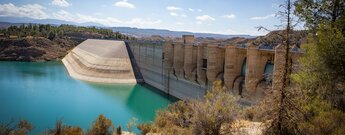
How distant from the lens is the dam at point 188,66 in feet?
70.4

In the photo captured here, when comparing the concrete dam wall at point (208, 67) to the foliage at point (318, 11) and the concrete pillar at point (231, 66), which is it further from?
the foliage at point (318, 11)

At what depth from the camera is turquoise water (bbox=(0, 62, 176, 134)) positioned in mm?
24438

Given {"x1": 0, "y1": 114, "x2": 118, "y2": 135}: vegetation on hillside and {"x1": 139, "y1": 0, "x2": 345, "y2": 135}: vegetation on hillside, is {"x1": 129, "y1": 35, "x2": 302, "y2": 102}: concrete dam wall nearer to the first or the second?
{"x1": 139, "y1": 0, "x2": 345, "y2": 135}: vegetation on hillside

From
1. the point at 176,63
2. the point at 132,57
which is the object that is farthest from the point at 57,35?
the point at 176,63

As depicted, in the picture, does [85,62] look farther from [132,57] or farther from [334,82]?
[334,82]

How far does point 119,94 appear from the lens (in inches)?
1382

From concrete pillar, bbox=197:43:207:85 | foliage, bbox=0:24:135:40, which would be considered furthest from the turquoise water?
foliage, bbox=0:24:135:40

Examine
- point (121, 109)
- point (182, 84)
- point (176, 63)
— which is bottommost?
point (121, 109)

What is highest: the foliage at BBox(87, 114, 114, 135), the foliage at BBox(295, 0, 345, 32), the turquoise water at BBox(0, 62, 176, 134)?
the foliage at BBox(295, 0, 345, 32)

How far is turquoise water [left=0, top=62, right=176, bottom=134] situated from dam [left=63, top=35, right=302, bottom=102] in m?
2.27

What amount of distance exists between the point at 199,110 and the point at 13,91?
98.0 ft

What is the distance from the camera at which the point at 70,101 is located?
30.3 meters

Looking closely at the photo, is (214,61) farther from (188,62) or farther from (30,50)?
(30,50)

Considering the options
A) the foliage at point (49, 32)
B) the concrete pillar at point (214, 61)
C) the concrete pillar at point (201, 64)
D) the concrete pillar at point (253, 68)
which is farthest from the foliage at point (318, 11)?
the foliage at point (49, 32)
